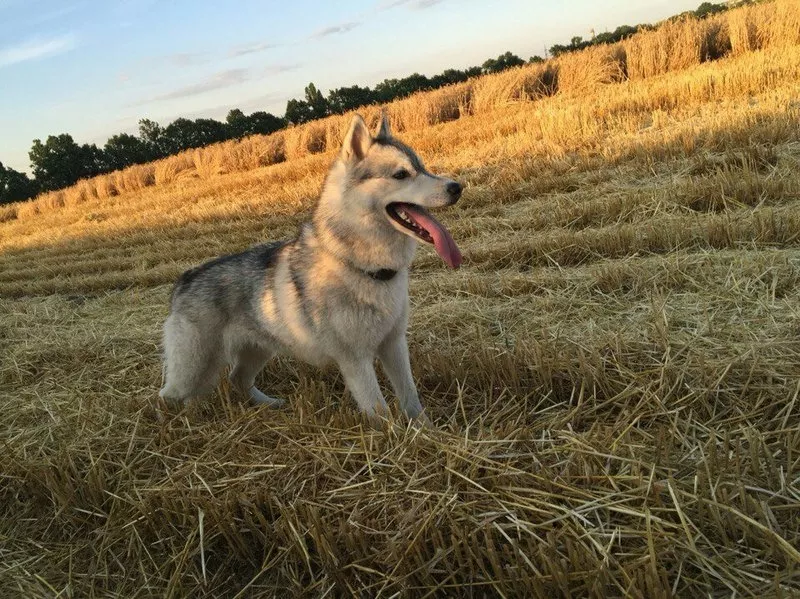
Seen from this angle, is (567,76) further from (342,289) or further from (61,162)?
(61,162)

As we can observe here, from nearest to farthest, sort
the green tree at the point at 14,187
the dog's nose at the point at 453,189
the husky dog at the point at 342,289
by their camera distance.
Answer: the dog's nose at the point at 453,189 < the husky dog at the point at 342,289 < the green tree at the point at 14,187

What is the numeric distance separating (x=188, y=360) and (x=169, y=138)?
47447 millimetres

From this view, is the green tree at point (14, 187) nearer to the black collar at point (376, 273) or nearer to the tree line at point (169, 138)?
the tree line at point (169, 138)

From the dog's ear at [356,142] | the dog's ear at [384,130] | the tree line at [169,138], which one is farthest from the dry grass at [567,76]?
the tree line at [169,138]

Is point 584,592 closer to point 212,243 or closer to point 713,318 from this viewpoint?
point 713,318

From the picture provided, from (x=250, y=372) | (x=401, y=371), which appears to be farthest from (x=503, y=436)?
(x=250, y=372)

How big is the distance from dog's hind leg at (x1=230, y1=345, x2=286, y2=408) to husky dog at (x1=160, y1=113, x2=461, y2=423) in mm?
80

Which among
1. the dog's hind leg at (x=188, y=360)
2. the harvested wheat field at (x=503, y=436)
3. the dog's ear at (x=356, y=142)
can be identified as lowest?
the harvested wheat field at (x=503, y=436)

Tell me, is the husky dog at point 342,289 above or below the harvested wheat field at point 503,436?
above

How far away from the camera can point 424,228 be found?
2.88m

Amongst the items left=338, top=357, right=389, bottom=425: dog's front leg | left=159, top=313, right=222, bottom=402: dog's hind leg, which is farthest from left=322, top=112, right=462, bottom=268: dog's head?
left=159, top=313, right=222, bottom=402: dog's hind leg

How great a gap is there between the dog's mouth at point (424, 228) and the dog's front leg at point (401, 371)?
575 millimetres

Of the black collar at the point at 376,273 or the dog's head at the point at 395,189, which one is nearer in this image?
the dog's head at the point at 395,189

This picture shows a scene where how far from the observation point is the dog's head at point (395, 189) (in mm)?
2824
